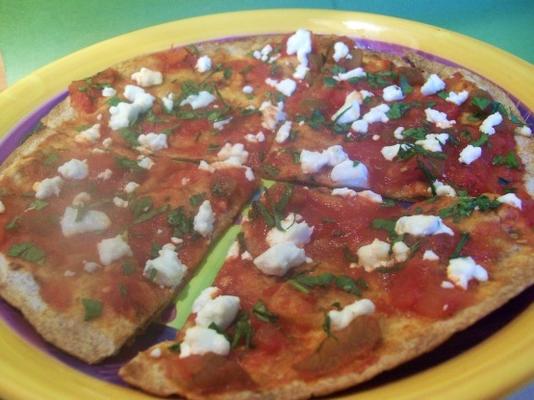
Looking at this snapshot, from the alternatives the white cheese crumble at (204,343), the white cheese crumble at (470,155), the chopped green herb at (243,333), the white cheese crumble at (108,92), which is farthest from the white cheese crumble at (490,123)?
the white cheese crumble at (108,92)

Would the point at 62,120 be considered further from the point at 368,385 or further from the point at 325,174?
the point at 368,385

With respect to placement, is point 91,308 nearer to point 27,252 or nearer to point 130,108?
point 27,252

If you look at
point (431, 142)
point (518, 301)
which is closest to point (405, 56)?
point (431, 142)

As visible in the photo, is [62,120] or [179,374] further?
[62,120]

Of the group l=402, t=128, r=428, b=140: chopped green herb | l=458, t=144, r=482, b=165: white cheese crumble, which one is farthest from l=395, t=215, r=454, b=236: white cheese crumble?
l=402, t=128, r=428, b=140: chopped green herb

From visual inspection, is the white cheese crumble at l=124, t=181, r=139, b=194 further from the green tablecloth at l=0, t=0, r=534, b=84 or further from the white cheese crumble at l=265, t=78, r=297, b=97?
the green tablecloth at l=0, t=0, r=534, b=84

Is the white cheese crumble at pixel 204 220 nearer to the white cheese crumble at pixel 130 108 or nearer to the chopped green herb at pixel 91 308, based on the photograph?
the chopped green herb at pixel 91 308
